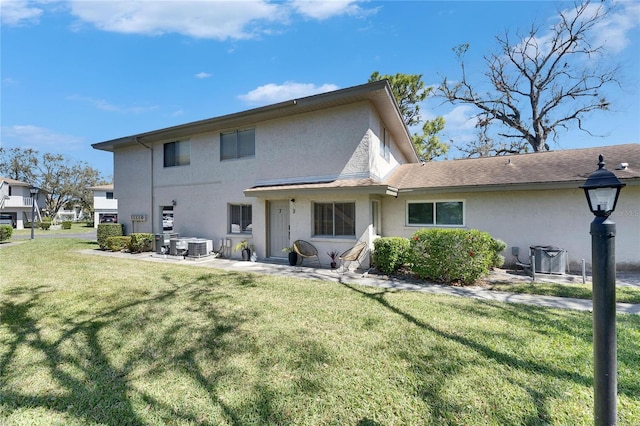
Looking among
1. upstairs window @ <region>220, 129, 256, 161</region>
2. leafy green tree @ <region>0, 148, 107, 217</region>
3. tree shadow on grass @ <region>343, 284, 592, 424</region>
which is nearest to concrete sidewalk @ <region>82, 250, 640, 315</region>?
tree shadow on grass @ <region>343, 284, 592, 424</region>

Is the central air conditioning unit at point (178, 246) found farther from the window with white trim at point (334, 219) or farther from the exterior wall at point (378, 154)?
the exterior wall at point (378, 154)

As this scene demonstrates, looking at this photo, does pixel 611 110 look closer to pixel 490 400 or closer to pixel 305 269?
pixel 305 269

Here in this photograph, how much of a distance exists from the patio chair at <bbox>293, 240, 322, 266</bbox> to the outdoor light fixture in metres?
8.33

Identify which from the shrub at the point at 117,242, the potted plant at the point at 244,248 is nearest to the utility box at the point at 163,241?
the shrub at the point at 117,242

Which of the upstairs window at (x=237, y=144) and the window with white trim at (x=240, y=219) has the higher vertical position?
the upstairs window at (x=237, y=144)

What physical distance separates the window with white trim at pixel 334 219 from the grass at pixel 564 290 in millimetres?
4650

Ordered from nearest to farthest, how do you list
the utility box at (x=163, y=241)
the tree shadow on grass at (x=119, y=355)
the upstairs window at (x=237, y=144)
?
the tree shadow on grass at (x=119, y=355)
the upstairs window at (x=237, y=144)
the utility box at (x=163, y=241)

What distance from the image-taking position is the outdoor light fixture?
6.91 ft

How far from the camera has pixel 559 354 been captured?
367cm

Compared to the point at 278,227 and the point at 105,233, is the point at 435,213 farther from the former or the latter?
the point at 105,233

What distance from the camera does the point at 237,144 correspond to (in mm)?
12070

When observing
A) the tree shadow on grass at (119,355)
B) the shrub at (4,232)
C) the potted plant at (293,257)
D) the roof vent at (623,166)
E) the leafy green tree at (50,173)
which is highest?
the leafy green tree at (50,173)

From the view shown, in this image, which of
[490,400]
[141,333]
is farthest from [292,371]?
[141,333]

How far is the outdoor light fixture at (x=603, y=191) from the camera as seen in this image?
6.91ft
